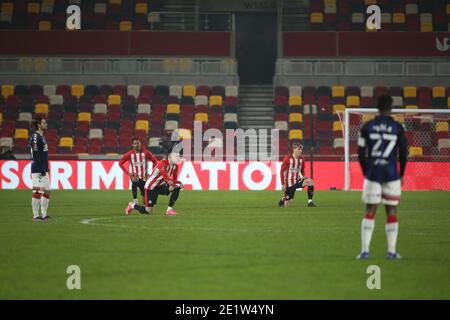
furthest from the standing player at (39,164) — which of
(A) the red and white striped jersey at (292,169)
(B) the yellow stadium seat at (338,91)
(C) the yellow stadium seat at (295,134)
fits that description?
(B) the yellow stadium seat at (338,91)

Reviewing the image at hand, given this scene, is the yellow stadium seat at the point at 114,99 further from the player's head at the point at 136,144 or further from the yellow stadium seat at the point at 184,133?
the player's head at the point at 136,144

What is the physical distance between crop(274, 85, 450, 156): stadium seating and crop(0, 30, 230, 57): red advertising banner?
4.16 m

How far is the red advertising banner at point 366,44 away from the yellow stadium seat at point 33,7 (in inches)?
479

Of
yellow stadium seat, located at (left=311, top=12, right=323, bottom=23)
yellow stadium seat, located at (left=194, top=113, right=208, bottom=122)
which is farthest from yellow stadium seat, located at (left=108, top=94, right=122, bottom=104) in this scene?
yellow stadium seat, located at (left=311, top=12, right=323, bottom=23)

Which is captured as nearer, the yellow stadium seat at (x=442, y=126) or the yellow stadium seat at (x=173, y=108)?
the yellow stadium seat at (x=442, y=126)

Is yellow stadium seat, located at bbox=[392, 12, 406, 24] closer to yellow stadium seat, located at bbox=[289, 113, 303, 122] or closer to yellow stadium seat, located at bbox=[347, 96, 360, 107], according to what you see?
yellow stadium seat, located at bbox=[347, 96, 360, 107]

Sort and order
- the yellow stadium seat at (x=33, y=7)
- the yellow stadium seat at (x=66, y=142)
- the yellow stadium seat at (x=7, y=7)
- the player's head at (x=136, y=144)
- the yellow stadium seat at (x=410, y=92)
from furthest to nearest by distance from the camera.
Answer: the yellow stadium seat at (x=33, y=7) < the yellow stadium seat at (x=7, y=7) < the yellow stadium seat at (x=410, y=92) < the yellow stadium seat at (x=66, y=142) < the player's head at (x=136, y=144)

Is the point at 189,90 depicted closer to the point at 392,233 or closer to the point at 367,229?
the point at 392,233

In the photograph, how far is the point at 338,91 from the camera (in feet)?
137

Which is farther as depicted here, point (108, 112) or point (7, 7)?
point (7, 7)

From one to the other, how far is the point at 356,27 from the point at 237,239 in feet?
102

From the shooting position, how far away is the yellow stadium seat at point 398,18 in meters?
44.8

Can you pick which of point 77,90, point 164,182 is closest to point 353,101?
point 77,90

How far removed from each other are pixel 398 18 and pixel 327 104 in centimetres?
706
